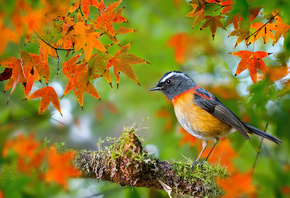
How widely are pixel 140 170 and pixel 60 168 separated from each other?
2.90 feet

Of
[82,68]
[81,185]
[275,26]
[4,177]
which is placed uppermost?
[275,26]

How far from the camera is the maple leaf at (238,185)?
2705 millimetres

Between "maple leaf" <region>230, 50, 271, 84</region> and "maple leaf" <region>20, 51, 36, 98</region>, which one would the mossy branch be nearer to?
"maple leaf" <region>20, 51, 36, 98</region>

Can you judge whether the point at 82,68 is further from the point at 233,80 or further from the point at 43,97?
the point at 233,80

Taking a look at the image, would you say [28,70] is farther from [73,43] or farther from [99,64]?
[99,64]

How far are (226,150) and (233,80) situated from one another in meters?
0.94

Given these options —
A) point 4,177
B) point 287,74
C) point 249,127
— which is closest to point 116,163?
point 4,177

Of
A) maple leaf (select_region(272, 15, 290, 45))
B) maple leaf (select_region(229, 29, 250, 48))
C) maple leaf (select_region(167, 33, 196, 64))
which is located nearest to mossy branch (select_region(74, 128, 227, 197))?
maple leaf (select_region(229, 29, 250, 48))

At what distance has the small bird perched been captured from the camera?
2.99 meters

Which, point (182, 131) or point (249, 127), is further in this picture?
point (182, 131)

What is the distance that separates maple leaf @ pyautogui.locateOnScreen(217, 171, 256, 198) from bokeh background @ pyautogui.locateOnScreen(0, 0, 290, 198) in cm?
2

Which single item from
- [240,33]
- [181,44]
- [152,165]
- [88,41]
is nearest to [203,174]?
[152,165]

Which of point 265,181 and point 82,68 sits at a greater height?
point 82,68

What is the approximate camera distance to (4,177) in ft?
8.80
